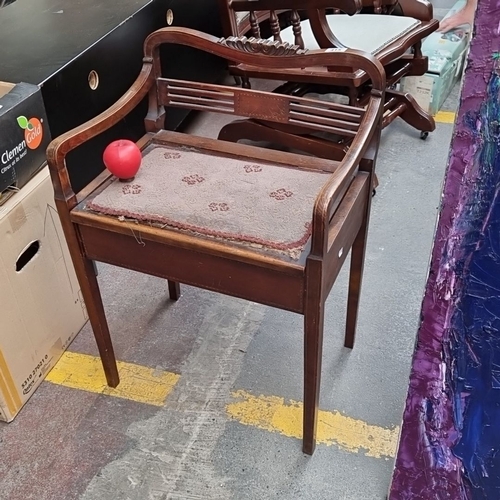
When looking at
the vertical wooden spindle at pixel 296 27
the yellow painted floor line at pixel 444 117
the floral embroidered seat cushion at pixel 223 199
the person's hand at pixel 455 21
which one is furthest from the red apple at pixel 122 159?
the person's hand at pixel 455 21

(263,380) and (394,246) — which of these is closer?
(263,380)

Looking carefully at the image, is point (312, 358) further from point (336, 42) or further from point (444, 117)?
point (444, 117)

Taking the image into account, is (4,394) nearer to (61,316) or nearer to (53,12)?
(61,316)

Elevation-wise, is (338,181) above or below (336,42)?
above

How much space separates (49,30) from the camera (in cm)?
154

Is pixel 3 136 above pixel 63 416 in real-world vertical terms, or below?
above

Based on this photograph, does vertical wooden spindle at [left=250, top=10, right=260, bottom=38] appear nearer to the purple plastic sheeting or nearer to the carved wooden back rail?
the carved wooden back rail

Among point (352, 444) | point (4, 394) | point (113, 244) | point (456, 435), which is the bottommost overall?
point (352, 444)

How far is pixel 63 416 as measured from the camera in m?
1.34

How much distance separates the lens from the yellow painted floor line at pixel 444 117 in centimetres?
241

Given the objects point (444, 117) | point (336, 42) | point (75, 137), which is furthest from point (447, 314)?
point (444, 117)

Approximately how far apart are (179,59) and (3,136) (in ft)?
3.52

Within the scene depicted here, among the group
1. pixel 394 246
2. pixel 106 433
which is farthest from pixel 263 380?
pixel 394 246

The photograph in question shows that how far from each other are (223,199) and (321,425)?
0.57 m
